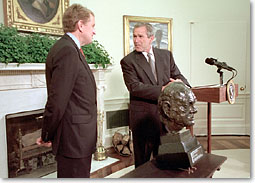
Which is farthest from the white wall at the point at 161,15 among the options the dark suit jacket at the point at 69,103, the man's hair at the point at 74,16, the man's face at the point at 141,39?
the dark suit jacket at the point at 69,103

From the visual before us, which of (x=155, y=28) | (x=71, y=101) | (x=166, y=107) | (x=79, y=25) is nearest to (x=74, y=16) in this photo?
(x=79, y=25)

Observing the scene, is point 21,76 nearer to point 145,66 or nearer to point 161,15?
point 145,66

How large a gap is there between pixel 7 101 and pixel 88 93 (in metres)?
1.50

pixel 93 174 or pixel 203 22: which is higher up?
pixel 203 22

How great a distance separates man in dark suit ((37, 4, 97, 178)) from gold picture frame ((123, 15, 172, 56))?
2.47m

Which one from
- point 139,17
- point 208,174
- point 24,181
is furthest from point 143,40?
point 139,17

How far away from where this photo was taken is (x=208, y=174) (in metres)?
1.27

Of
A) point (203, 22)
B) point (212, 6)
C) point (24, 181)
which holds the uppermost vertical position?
point (212, 6)

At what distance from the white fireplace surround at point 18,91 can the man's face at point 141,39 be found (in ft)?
3.82

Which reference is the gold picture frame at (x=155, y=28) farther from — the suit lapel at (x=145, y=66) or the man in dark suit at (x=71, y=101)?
the man in dark suit at (x=71, y=101)

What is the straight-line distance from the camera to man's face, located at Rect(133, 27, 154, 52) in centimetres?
213

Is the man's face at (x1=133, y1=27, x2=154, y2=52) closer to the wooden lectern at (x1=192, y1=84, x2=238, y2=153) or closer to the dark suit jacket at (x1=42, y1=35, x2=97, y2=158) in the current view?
the wooden lectern at (x1=192, y1=84, x2=238, y2=153)

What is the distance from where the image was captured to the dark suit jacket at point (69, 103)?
1358mm

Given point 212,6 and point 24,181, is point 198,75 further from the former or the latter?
point 24,181
